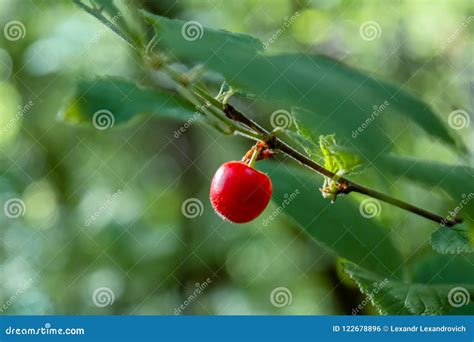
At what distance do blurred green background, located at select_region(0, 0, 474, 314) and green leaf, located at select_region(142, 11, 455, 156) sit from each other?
2.81 meters

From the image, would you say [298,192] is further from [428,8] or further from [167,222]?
[167,222]

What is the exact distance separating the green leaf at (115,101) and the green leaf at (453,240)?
1.61 feet

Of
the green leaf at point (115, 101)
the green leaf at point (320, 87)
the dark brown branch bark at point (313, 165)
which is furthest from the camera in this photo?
the dark brown branch bark at point (313, 165)

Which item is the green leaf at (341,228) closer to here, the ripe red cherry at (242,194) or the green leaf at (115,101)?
the ripe red cherry at (242,194)

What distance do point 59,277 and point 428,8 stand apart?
2913mm

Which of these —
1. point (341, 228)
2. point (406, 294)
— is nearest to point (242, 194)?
point (341, 228)

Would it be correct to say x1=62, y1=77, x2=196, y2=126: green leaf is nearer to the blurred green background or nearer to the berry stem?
the berry stem

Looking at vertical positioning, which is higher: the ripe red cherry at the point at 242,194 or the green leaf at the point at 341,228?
the ripe red cherry at the point at 242,194

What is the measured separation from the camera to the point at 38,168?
183 inches

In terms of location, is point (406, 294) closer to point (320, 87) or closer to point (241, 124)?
point (241, 124)

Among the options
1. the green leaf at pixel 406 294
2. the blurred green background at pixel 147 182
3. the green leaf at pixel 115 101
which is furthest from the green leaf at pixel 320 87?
the blurred green background at pixel 147 182

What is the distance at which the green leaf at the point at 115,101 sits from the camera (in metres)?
0.71

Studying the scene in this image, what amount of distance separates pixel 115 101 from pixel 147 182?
390 centimetres

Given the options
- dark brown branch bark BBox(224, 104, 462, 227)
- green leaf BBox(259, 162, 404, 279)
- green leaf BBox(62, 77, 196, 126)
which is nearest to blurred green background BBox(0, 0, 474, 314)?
green leaf BBox(259, 162, 404, 279)
